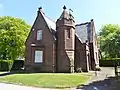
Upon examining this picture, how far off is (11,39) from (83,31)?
836 inches

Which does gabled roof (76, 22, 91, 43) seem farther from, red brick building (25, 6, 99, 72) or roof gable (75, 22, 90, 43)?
red brick building (25, 6, 99, 72)

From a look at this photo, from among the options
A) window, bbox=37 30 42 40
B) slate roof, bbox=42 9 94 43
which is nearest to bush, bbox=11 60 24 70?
window, bbox=37 30 42 40

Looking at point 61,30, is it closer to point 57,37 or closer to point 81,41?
point 57,37

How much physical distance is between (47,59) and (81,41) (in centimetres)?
735

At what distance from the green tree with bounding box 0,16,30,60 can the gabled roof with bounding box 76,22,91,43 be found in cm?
1839

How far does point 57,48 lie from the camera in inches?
1379

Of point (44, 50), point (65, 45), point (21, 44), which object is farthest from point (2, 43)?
point (65, 45)

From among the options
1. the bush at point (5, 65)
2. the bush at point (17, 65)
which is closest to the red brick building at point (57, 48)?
the bush at point (5, 65)

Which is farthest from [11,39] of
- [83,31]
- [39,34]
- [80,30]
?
[83,31]

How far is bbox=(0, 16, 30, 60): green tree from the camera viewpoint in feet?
169

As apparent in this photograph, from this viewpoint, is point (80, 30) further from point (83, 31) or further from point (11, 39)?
point (11, 39)

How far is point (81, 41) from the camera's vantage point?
36625 millimetres

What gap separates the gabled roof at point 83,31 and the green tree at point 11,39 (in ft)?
60.3

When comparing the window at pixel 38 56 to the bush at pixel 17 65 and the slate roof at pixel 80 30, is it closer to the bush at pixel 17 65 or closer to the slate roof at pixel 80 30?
the slate roof at pixel 80 30
